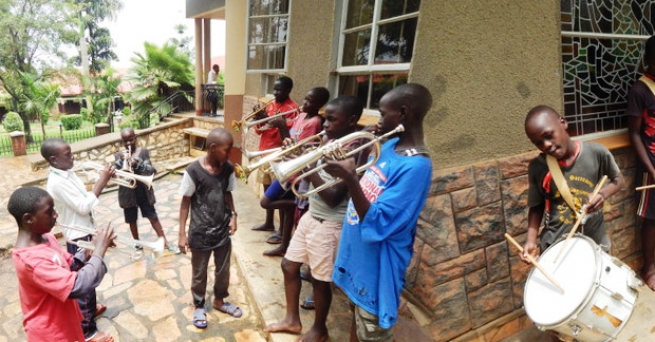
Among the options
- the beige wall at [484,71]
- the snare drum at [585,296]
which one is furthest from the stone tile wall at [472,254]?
the snare drum at [585,296]

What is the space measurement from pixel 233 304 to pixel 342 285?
5.87 ft

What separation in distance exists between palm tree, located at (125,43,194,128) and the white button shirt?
428 inches

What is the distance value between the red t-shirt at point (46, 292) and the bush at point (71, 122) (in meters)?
24.2

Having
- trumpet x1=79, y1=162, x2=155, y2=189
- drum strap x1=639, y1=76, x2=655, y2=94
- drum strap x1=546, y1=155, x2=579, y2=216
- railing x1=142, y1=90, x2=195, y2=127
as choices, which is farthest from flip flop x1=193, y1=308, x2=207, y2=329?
railing x1=142, y1=90, x2=195, y2=127

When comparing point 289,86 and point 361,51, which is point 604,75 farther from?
point 289,86

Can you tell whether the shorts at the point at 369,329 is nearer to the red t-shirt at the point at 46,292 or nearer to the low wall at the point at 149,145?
the red t-shirt at the point at 46,292

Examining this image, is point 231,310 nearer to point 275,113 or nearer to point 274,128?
point 274,128

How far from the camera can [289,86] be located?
448cm

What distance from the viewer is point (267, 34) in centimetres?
671

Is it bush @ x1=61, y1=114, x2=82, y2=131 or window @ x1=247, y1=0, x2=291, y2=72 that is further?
bush @ x1=61, y1=114, x2=82, y2=131

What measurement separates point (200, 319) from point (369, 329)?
1.77m

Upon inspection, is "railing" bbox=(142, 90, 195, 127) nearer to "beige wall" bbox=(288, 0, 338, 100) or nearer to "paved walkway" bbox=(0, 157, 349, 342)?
"paved walkway" bbox=(0, 157, 349, 342)

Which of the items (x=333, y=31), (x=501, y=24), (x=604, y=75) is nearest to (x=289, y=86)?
(x=333, y=31)

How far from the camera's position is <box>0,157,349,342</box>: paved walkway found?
325 centimetres
